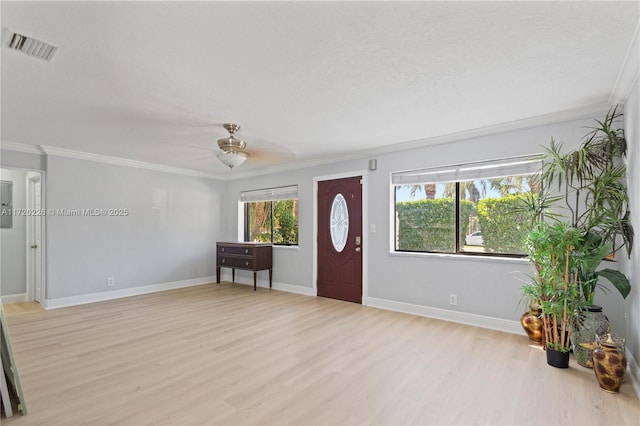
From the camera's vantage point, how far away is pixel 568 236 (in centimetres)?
264

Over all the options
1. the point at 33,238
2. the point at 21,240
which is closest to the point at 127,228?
the point at 33,238

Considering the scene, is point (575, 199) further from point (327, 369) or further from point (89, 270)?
point (89, 270)

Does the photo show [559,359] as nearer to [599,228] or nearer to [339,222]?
[599,228]

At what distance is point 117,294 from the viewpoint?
211 inches

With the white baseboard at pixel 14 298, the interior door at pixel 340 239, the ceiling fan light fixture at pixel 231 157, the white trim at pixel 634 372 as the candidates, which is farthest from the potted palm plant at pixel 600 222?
the white baseboard at pixel 14 298

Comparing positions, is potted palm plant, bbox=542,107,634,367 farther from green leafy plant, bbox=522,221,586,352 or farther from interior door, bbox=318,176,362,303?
interior door, bbox=318,176,362,303

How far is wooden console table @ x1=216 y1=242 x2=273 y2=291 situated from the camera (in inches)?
229

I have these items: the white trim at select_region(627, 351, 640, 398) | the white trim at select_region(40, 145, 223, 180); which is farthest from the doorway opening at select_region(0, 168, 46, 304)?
the white trim at select_region(627, 351, 640, 398)

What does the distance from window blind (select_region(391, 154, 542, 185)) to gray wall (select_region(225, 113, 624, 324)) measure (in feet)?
0.24

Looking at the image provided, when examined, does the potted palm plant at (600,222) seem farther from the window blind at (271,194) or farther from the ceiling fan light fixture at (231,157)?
the window blind at (271,194)

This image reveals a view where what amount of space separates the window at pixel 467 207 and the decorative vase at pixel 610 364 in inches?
57.3

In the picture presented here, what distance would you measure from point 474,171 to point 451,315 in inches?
70.7

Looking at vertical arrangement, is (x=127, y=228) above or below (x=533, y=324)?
above

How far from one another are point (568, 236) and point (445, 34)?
6.40ft
